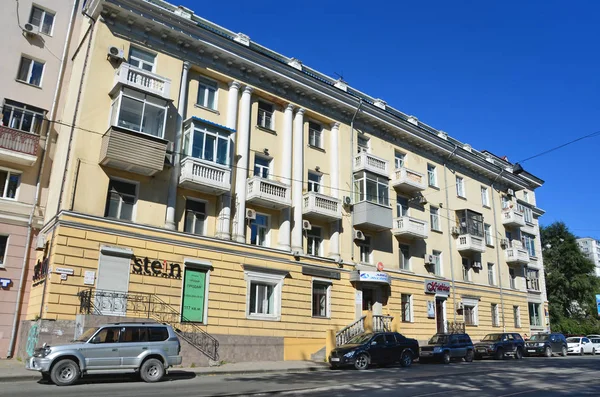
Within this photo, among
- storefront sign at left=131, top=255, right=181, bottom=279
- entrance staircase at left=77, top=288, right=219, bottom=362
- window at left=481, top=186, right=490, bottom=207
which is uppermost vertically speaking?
window at left=481, top=186, right=490, bottom=207

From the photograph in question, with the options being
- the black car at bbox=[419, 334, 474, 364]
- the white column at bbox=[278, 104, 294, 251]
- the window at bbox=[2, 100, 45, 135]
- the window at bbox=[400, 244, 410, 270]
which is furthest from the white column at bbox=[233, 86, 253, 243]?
the window at bbox=[400, 244, 410, 270]

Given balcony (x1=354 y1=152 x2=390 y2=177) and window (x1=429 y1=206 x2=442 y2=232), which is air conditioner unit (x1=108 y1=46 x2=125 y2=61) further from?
window (x1=429 y1=206 x2=442 y2=232)

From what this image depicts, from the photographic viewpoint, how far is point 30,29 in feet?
74.2

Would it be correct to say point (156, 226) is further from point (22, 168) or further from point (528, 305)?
point (528, 305)

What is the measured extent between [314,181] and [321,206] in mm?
2145

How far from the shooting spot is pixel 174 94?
73.8ft

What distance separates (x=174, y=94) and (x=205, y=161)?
3628mm

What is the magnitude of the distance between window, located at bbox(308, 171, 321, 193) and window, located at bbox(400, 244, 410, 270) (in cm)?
744

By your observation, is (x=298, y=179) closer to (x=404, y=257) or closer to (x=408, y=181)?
(x=408, y=181)

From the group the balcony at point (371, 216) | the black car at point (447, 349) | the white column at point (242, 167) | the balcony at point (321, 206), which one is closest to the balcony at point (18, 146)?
the white column at point (242, 167)

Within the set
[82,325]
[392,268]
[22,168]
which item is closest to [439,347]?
[392,268]

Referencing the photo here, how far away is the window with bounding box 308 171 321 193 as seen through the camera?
27.2 meters

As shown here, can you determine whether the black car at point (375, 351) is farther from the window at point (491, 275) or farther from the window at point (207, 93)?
the window at point (491, 275)

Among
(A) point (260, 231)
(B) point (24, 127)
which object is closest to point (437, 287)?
(A) point (260, 231)
